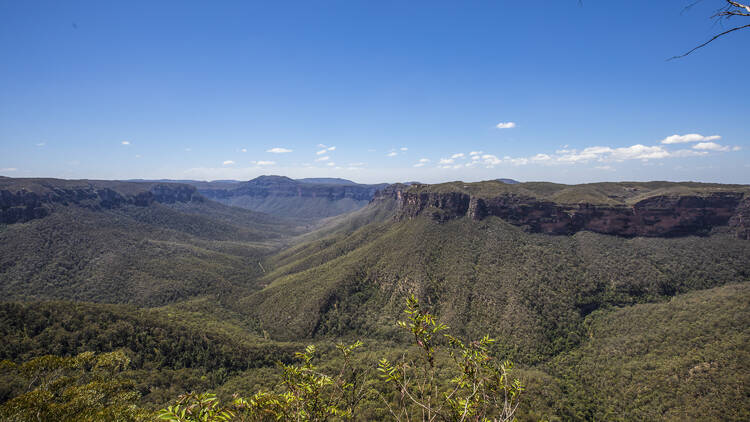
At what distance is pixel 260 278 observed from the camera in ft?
412

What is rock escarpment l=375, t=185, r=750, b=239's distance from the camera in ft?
268

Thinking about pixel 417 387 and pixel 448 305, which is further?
pixel 448 305

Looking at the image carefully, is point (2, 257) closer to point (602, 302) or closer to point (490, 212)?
point (490, 212)

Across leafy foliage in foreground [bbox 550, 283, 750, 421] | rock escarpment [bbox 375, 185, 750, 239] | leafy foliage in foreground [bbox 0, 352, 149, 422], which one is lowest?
leafy foliage in foreground [bbox 550, 283, 750, 421]

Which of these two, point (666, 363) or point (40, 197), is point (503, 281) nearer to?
point (666, 363)

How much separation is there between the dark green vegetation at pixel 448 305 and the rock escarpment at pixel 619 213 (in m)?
1.65

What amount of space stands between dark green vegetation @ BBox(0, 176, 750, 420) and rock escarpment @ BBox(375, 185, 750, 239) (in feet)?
5.43

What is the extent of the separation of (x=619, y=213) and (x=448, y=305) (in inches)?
2601

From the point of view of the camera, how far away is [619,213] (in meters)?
87.2

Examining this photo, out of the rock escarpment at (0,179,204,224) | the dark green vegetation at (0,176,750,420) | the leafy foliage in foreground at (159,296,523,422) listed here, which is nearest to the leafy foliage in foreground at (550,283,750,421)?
→ the dark green vegetation at (0,176,750,420)

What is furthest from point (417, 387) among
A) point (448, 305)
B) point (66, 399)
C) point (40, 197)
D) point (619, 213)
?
point (40, 197)

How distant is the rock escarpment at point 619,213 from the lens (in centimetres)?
8181

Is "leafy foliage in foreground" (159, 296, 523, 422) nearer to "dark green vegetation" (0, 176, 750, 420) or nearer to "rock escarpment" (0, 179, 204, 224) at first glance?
"dark green vegetation" (0, 176, 750, 420)

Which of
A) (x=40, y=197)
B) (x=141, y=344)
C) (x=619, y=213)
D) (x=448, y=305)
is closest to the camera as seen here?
(x=141, y=344)
